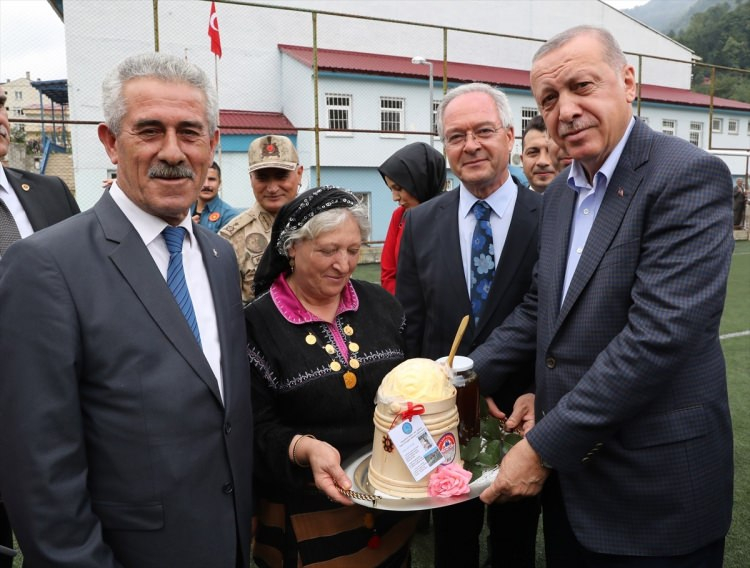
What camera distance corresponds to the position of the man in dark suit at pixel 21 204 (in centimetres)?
280

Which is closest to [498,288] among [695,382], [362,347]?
[362,347]

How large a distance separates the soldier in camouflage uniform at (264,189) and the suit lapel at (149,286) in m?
2.35

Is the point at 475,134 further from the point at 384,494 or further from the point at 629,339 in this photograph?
the point at 384,494

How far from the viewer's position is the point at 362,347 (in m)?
2.44

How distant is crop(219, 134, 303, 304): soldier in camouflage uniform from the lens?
412 centimetres

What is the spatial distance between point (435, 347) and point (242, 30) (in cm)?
2060

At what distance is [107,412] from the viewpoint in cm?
162

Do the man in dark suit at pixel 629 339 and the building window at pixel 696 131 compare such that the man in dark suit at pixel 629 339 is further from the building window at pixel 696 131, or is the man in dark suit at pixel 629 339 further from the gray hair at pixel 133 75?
the building window at pixel 696 131

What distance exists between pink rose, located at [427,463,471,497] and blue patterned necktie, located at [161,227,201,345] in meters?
0.87

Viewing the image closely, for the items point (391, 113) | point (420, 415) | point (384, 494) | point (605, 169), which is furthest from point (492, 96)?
point (391, 113)

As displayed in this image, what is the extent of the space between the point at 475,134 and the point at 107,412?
2.04 m

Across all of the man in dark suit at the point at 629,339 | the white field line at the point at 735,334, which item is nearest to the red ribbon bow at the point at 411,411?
the man in dark suit at the point at 629,339

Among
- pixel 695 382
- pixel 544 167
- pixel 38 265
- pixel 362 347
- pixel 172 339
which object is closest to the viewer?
pixel 38 265

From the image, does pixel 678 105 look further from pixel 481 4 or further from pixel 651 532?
pixel 651 532
